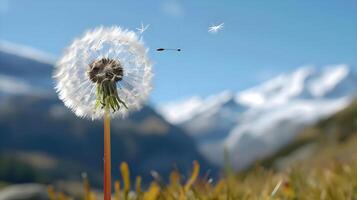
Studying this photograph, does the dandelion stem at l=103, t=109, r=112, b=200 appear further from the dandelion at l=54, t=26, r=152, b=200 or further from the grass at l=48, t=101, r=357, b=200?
the grass at l=48, t=101, r=357, b=200

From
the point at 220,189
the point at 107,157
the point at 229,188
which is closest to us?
the point at 107,157

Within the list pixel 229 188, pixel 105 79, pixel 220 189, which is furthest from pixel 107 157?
pixel 220 189

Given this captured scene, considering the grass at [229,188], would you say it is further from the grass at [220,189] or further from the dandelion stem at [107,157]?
the dandelion stem at [107,157]

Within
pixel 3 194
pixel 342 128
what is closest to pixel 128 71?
pixel 3 194

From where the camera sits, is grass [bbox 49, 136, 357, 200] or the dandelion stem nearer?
the dandelion stem

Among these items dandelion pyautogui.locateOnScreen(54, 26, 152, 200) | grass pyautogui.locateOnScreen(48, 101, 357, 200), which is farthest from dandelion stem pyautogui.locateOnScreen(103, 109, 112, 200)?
grass pyautogui.locateOnScreen(48, 101, 357, 200)

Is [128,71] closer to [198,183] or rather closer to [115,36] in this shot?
[115,36]

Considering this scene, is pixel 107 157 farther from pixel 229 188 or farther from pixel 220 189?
pixel 220 189

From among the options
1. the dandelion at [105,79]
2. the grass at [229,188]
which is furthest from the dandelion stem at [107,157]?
the grass at [229,188]
